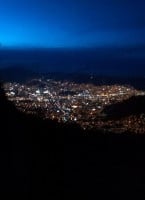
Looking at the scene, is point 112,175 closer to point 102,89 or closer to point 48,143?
point 48,143

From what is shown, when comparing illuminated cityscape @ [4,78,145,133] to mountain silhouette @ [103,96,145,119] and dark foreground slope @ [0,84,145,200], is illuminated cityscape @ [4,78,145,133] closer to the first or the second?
mountain silhouette @ [103,96,145,119]

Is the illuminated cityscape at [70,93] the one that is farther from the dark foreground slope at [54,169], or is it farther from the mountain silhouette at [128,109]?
the dark foreground slope at [54,169]

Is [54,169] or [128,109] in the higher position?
[54,169]

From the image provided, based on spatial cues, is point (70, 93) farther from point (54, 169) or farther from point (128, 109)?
point (54, 169)

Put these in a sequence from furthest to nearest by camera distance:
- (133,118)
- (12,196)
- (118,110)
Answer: (118,110), (133,118), (12,196)

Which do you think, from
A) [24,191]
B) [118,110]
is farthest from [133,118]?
[24,191]

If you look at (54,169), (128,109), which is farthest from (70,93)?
(54,169)

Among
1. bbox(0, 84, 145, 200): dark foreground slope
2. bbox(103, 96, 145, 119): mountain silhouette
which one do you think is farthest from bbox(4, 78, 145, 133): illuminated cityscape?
bbox(0, 84, 145, 200): dark foreground slope

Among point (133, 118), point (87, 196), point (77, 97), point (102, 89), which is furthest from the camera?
point (102, 89)

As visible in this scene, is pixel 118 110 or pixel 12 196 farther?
pixel 118 110
